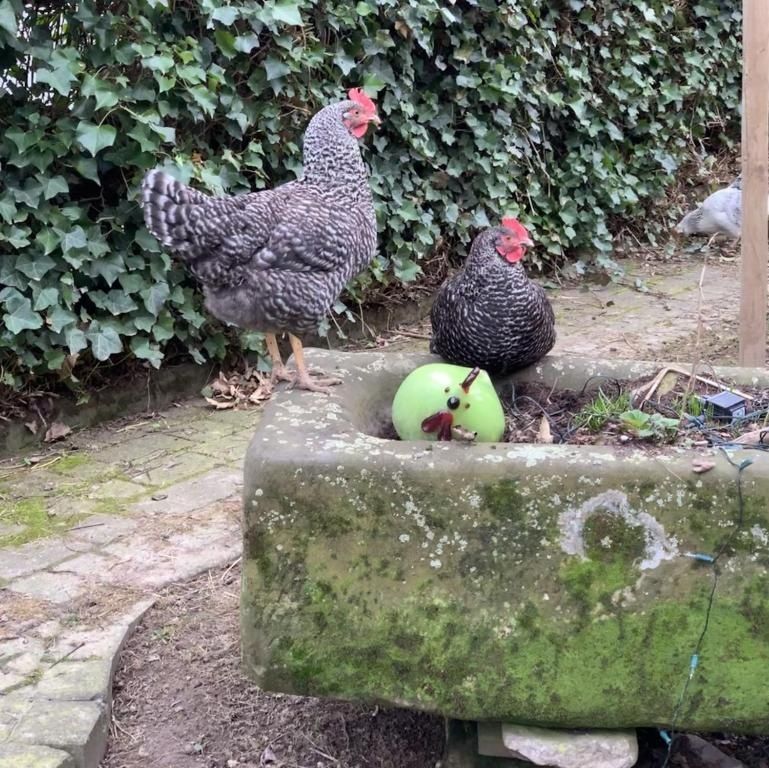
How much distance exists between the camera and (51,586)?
2850mm

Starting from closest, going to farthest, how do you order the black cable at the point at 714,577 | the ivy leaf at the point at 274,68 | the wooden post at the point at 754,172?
the black cable at the point at 714,577, the wooden post at the point at 754,172, the ivy leaf at the point at 274,68

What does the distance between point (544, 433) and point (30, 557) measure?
6.11ft

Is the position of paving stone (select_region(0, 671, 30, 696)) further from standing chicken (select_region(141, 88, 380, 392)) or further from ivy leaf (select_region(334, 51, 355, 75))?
ivy leaf (select_region(334, 51, 355, 75))

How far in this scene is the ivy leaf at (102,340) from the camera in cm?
396

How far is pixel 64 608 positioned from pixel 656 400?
180 cm

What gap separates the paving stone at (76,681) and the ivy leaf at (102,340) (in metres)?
1.81

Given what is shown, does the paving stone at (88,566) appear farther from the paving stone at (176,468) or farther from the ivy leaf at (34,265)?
the ivy leaf at (34,265)

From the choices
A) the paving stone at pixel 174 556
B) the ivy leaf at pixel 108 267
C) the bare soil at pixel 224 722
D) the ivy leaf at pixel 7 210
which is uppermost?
the ivy leaf at pixel 7 210

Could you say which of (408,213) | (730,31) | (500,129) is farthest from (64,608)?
(730,31)

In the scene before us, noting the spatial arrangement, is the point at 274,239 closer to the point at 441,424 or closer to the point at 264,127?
the point at 441,424

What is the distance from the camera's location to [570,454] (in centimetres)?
174

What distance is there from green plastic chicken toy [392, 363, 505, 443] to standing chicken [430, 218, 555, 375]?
36 centimetres

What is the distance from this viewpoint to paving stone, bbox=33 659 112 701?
7.40 ft

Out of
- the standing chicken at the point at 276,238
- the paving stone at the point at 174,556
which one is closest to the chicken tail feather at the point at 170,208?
the standing chicken at the point at 276,238
